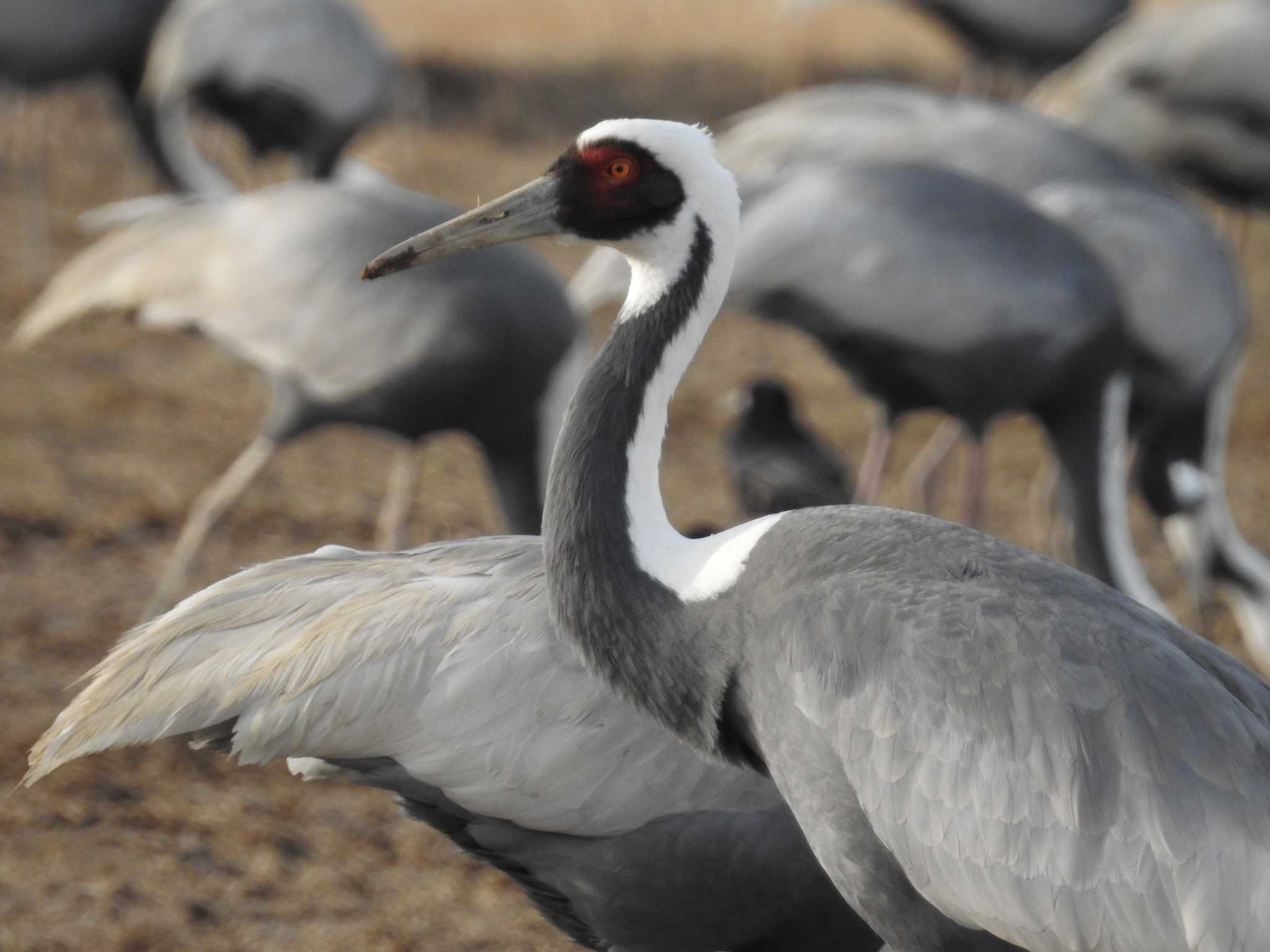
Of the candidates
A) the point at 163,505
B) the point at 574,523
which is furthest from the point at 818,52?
the point at 574,523

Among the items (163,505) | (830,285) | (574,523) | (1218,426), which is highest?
(574,523)

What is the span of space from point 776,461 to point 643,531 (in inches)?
96.6

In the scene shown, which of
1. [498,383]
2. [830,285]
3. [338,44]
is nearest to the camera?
[498,383]

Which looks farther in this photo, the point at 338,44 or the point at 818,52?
the point at 818,52

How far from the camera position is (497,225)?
273cm

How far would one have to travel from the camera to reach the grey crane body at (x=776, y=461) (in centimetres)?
499

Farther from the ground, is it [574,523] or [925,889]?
[574,523]

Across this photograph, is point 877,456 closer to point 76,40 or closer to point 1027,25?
point 76,40

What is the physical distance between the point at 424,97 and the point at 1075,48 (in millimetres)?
3245

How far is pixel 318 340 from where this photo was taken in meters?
4.69

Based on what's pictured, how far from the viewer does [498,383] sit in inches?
184

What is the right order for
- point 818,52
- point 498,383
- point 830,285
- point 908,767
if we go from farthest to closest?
point 818,52
point 830,285
point 498,383
point 908,767

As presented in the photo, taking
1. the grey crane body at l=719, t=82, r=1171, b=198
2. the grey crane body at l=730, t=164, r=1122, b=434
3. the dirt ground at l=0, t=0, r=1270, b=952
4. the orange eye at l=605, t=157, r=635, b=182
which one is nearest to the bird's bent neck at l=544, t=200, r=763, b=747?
the orange eye at l=605, t=157, r=635, b=182

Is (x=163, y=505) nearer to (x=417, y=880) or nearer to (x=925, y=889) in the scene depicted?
(x=417, y=880)
